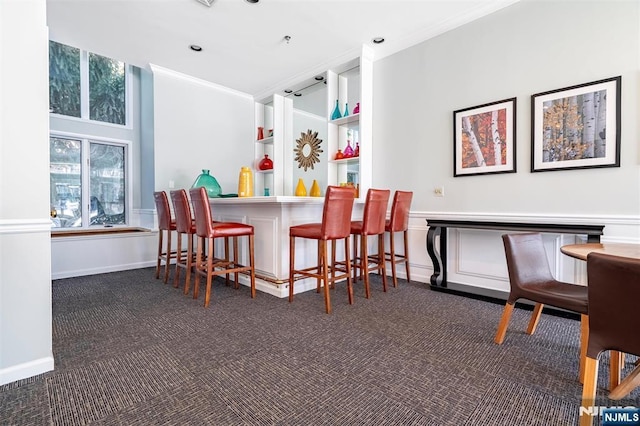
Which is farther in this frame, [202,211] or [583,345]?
[202,211]

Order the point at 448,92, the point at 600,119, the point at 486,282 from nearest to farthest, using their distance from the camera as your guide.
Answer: the point at 600,119 < the point at 486,282 < the point at 448,92

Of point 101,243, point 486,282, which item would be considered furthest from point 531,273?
point 101,243

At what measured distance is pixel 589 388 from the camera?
1.20 meters

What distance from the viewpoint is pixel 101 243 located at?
160 inches

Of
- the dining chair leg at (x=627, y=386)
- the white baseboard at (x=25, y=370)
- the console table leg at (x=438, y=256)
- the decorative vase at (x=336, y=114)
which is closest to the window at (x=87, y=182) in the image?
the decorative vase at (x=336, y=114)

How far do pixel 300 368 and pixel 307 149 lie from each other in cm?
383

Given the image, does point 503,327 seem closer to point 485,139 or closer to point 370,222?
point 370,222

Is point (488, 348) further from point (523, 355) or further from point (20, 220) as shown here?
point (20, 220)

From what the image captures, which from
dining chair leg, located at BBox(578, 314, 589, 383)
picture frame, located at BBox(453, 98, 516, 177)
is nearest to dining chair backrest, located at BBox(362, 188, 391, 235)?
picture frame, located at BBox(453, 98, 516, 177)

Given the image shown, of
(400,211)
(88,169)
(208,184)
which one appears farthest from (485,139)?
(88,169)

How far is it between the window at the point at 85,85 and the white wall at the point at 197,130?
68.3 inches

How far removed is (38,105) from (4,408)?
4.73ft

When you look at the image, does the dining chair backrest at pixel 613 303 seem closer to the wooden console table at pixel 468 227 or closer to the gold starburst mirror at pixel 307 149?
the wooden console table at pixel 468 227

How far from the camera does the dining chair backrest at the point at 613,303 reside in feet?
3.37
